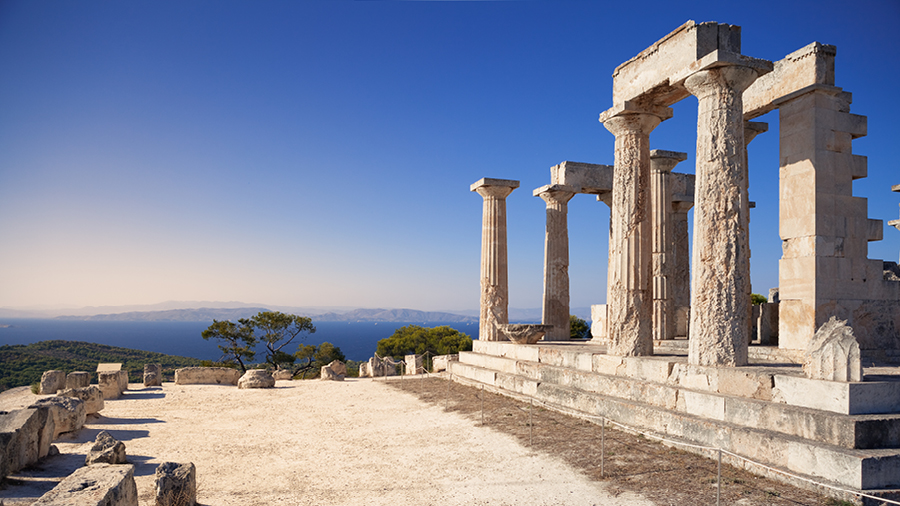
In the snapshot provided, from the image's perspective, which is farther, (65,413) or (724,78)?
(65,413)

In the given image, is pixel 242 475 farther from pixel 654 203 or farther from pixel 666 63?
pixel 654 203

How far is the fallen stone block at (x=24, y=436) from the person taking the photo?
8539mm

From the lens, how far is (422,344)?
38438 millimetres

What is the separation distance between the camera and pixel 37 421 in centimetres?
960

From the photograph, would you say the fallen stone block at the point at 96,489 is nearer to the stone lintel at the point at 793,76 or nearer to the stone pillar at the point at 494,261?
the stone lintel at the point at 793,76

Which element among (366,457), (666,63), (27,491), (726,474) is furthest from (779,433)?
(27,491)

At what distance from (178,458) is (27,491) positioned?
2.55 metres

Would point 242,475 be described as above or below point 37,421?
below

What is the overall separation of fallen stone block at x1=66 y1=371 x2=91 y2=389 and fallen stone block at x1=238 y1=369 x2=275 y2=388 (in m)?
4.81


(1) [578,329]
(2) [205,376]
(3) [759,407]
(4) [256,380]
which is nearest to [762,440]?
(3) [759,407]

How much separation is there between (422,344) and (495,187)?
65.8ft

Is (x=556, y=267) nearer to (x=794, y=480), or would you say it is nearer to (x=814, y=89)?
(x=814, y=89)

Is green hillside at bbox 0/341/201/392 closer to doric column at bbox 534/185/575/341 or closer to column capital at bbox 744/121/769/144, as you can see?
doric column at bbox 534/185/575/341

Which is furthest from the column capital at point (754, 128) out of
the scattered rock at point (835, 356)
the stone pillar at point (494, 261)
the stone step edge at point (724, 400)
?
the stone pillar at point (494, 261)
